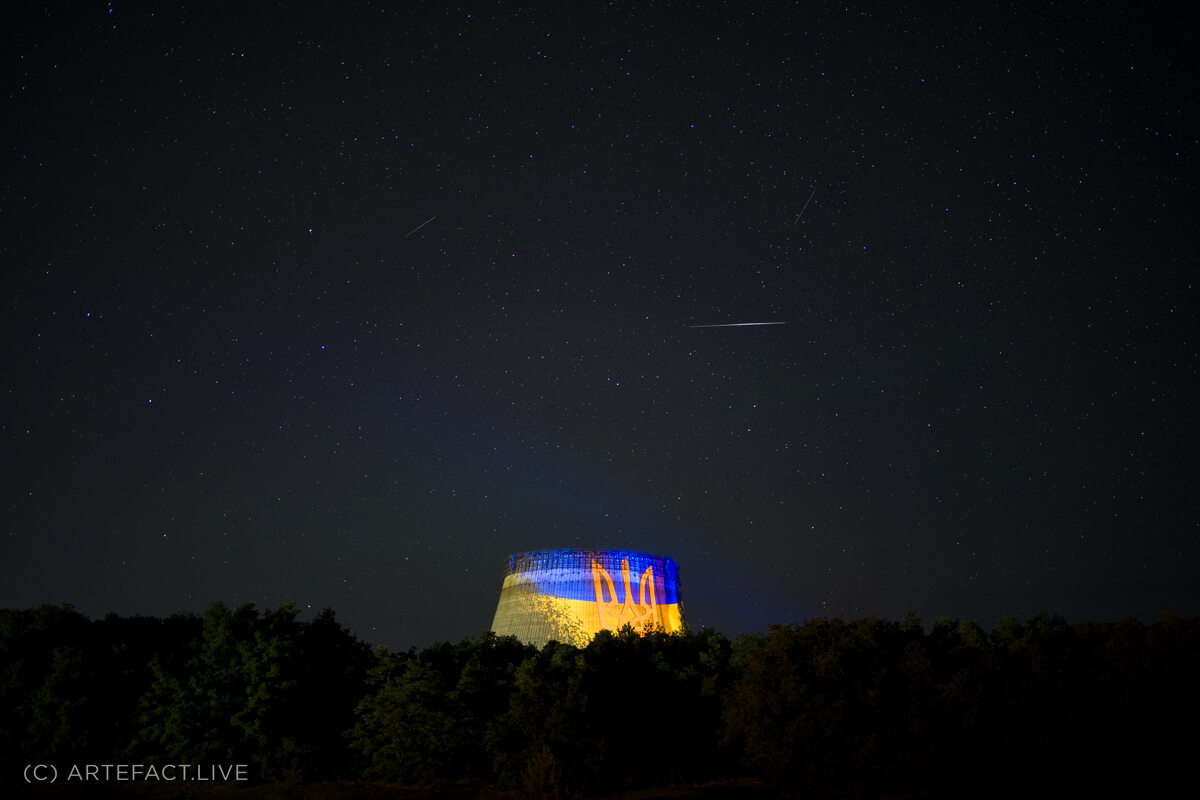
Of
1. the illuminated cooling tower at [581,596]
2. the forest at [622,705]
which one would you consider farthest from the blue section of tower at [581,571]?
the forest at [622,705]

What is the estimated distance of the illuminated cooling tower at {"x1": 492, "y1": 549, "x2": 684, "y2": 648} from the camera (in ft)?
174

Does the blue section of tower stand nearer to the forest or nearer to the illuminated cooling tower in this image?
the illuminated cooling tower

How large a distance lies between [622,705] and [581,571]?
1324 cm

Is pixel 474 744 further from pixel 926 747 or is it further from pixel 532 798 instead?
pixel 926 747

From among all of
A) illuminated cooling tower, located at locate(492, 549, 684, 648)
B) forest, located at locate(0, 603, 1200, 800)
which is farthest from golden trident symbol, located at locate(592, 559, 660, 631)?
forest, located at locate(0, 603, 1200, 800)

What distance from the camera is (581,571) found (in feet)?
179

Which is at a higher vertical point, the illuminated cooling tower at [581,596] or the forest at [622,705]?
the illuminated cooling tower at [581,596]

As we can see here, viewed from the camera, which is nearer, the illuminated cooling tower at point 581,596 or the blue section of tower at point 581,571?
the illuminated cooling tower at point 581,596

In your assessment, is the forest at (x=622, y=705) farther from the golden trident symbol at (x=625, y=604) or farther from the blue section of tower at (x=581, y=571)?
the blue section of tower at (x=581, y=571)

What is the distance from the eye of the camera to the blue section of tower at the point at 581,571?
2138 inches

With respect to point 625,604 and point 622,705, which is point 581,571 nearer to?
point 625,604

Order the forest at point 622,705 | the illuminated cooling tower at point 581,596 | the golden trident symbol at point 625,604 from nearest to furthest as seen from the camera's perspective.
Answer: the forest at point 622,705 < the illuminated cooling tower at point 581,596 < the golden trident symbol at point 625,604

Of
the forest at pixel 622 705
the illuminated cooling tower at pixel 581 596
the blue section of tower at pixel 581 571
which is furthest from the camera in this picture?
the blue section of tower at pixel 581 571

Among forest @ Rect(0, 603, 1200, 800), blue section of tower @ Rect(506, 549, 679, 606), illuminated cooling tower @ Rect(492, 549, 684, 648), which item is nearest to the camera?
forest @ Rect(0, 603, 1200, 800)
